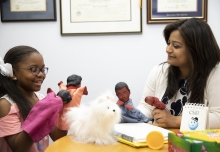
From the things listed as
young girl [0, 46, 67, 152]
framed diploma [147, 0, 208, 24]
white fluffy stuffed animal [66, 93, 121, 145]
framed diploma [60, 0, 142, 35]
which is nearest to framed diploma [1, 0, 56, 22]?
framed diploma [60, 0, 142, 35]

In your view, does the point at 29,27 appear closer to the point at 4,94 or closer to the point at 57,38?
the point at 57,38

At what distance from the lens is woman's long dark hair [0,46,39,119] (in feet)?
4.41

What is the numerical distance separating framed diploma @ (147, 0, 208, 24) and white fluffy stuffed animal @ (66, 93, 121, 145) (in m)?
1.18

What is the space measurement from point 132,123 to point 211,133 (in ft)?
1.33

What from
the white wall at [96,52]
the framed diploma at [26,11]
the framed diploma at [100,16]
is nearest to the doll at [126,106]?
the white wall at [96,52]

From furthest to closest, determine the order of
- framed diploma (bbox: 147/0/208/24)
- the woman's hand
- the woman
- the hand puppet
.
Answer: framed diploma (bbox: 147/0/208/24) → the woman → the woman's hand → the hand puppet

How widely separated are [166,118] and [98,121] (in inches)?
17.9

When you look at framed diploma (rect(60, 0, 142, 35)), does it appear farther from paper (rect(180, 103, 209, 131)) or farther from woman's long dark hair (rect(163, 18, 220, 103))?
paper (rect(180, 103, 209, 131))

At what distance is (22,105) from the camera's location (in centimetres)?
134

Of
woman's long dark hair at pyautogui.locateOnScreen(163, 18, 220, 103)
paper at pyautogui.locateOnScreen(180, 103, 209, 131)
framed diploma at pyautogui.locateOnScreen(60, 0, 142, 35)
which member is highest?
framed diploma at pyautogui.locateOnScreen(60, 0, 142, 35)

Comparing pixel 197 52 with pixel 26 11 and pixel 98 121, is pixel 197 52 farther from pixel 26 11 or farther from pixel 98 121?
pixel 26 11

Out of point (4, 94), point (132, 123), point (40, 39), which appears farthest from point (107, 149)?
point (40, 39)

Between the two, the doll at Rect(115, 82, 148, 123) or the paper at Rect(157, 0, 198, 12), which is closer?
the doll at Rect(115, 82, 148, 123)

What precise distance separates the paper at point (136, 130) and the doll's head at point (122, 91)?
0.38 ft
